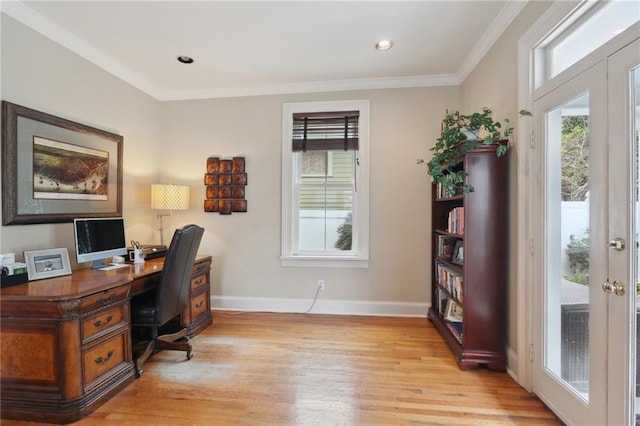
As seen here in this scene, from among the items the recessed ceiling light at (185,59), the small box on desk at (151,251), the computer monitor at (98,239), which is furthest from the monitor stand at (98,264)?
the recessed ceiling light at (185,59)

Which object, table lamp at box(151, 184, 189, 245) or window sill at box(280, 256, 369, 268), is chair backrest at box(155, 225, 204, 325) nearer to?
table lamp at box(151, 184, 189, 245)

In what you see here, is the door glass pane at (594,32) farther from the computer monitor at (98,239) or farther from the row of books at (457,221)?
the computer monitor at (98,239)

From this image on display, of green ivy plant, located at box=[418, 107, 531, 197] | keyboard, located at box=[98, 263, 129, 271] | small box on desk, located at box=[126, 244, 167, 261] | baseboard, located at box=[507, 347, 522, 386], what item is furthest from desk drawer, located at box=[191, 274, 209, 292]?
baseboard, located at box=[507, 347, 522, 386]

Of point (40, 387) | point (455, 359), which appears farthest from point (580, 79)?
point (40, 387)

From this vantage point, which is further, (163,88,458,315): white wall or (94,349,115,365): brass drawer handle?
(163,88,458,315): white wall

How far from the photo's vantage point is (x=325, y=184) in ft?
11.5

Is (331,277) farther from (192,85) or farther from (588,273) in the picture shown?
(192,85)

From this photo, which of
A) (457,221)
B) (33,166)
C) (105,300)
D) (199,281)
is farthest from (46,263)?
(457,221)

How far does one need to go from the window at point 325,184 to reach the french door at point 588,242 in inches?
69.3

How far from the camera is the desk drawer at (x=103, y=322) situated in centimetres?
175

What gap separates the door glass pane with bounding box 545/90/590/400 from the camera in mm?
1540

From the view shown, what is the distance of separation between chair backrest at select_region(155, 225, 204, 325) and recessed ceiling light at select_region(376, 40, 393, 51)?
225 centimetres

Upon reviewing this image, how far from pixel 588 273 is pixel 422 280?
1.84 meters

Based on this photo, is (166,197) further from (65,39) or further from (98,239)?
(65,39)
